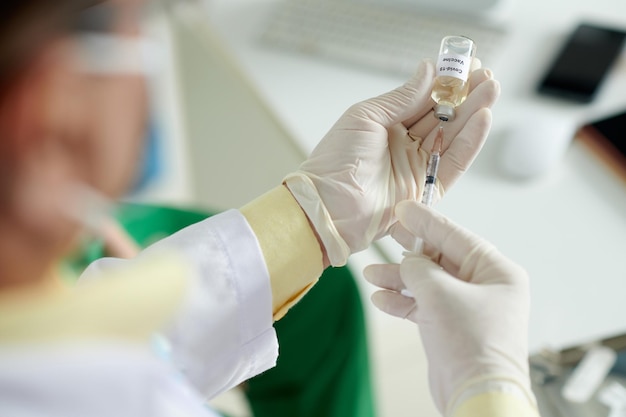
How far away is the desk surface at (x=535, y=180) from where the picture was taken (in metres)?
1.08

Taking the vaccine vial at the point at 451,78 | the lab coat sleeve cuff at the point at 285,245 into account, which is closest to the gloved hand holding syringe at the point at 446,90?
the vaccine vial at the point at 451,78

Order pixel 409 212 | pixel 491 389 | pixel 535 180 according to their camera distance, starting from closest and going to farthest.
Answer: pixel 491 389 → pixel 409 212 → pixel 535 180

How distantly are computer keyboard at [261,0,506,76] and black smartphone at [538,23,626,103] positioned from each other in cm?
12

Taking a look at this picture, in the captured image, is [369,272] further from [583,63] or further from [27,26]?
[583,63]

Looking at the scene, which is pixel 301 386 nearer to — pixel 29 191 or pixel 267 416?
pixel 267 416

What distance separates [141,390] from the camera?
0.61 metres

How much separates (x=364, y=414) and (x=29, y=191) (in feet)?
2.31

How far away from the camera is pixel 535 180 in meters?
1.25

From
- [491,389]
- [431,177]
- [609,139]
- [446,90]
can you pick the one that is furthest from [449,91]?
[609,139]

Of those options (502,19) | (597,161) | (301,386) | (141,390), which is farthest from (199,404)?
(502,19)

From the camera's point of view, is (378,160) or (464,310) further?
(378,160)

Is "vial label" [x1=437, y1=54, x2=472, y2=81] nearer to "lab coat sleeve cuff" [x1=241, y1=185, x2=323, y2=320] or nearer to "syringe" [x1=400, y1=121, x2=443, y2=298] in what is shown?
"syringe" [x1=400, y1=121, x2=443, y2=298]

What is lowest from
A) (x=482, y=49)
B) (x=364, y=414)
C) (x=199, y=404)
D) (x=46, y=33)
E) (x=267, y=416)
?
(x=267, y=416)

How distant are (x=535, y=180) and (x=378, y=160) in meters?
0.41
